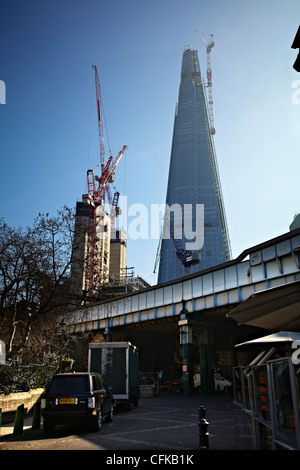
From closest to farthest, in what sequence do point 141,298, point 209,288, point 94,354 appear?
point 94,354 → point 209,288 → point 141,298

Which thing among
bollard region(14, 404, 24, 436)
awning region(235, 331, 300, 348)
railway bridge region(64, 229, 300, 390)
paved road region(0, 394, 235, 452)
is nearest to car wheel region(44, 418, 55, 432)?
paved road region(0, 394, 235, 452)

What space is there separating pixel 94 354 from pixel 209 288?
13.8 meters

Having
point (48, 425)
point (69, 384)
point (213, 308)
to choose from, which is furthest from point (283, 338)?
point (213, 308)

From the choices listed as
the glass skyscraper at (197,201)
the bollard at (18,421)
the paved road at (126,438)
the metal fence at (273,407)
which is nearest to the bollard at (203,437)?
the metal fence at (273,407)

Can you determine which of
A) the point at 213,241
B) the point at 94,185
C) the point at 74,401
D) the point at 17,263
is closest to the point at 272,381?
the point at 74,401

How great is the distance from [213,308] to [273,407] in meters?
26.0

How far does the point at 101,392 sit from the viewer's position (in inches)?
477

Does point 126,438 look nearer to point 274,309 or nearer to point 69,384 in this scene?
point 69,384

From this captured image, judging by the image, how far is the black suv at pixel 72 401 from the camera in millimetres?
10633

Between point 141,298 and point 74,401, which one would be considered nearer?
point 74,401

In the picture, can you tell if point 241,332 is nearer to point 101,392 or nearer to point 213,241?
point 101,392

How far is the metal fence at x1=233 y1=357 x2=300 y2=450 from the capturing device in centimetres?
382

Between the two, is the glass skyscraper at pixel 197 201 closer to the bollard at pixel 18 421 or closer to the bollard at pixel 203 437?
the bollard at pixel 18 421

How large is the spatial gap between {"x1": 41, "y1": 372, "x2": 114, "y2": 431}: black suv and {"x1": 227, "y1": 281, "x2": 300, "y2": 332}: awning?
5807 mm
